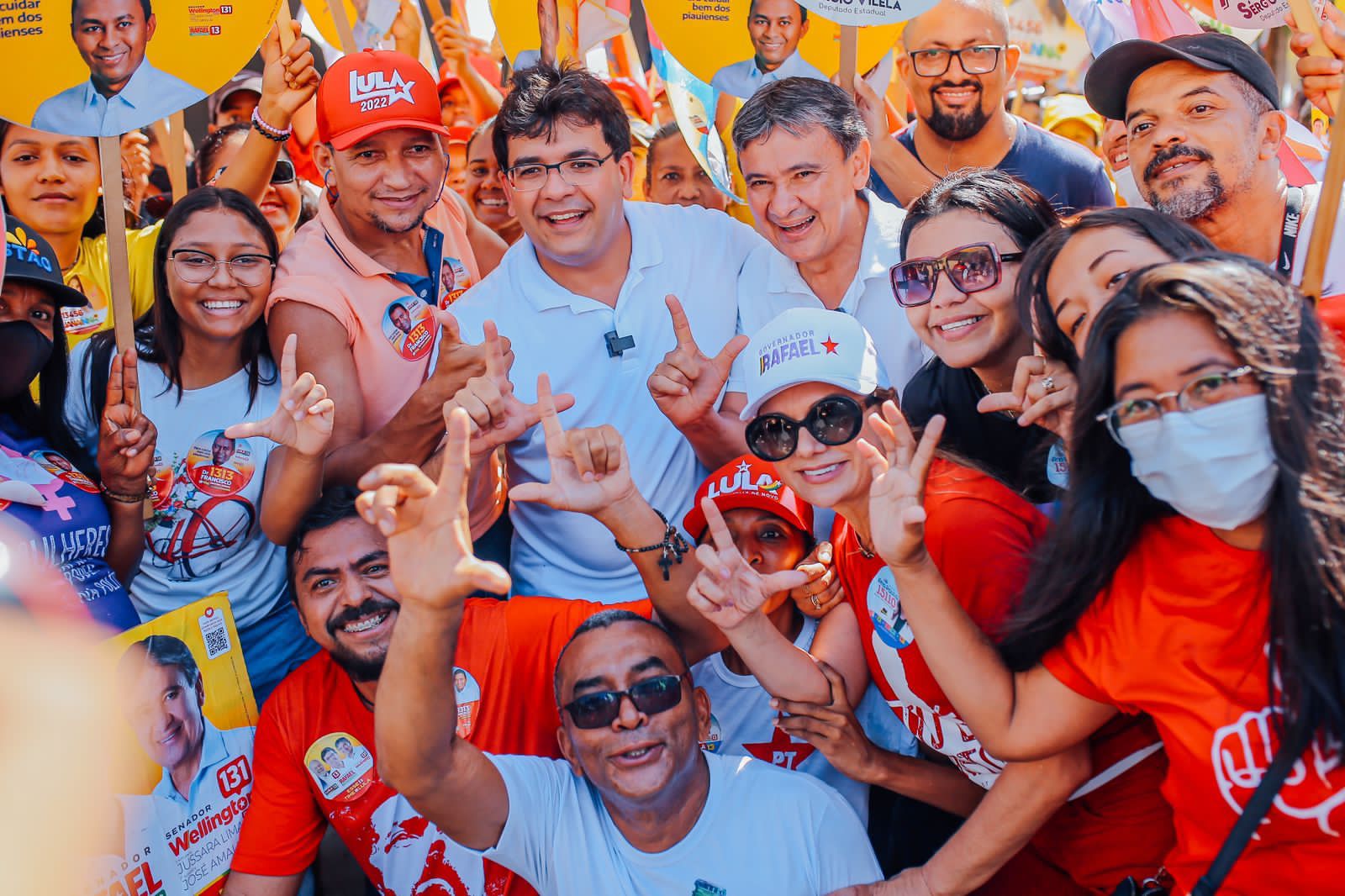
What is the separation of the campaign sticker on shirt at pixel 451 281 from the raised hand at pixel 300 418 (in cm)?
95

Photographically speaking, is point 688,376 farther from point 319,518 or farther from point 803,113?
point 319,518

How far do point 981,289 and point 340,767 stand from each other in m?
1.97

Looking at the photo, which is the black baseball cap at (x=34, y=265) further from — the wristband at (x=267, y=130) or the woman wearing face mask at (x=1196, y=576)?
the woman wearing face mask at (x=1196, y=576)

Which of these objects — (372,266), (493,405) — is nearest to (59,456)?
(372,266)

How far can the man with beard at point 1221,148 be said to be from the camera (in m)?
3.04

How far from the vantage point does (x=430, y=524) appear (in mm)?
2188

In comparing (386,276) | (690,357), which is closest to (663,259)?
(690,357)

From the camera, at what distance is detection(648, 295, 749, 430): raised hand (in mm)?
3051

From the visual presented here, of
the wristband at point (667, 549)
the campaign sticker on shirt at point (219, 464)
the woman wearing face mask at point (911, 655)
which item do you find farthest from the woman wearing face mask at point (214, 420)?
the woman wearing face mask at point (911, 655)

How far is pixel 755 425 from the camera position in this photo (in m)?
2.55

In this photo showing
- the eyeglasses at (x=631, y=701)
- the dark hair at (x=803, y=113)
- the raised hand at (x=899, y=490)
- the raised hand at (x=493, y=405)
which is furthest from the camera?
the dark hair at (x=803, y=113)

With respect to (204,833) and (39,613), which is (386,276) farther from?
(204,833)

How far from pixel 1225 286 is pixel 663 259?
194cm

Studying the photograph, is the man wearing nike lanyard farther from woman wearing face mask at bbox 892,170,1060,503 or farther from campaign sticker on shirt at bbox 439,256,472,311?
campaign sticker on shirt at bbox 439,256,472,311
